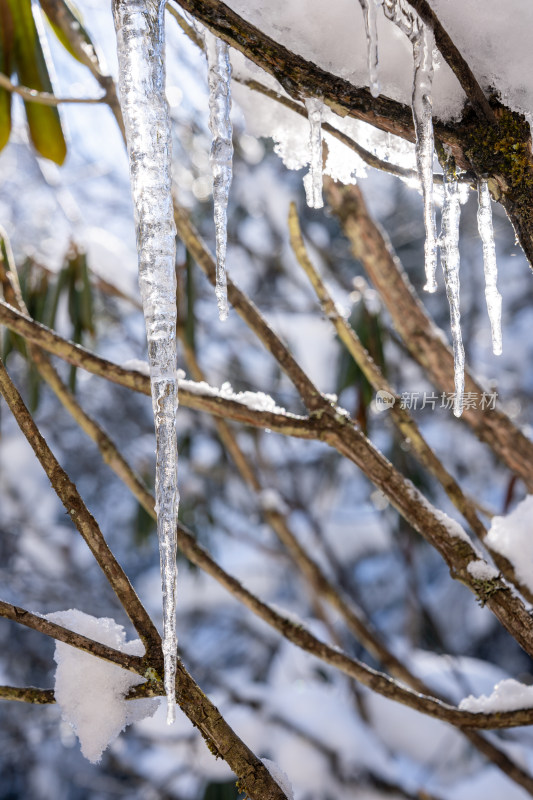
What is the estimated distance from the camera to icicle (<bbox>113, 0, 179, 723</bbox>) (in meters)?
0.45

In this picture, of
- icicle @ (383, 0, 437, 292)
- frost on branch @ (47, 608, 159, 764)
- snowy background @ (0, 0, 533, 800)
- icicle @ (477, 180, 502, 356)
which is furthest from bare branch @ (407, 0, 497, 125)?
snowy background @ (0, 0, 533, 800)

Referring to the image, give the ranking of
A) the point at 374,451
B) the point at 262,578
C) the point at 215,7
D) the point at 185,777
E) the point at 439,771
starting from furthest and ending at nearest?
the point at 262,578 < the point at 185,777 < the point at 439,771 < the point at 374,451 < the point at 215,7

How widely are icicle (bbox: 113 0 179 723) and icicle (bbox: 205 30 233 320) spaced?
77 millimetres

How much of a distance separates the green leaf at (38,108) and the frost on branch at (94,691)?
741 mm

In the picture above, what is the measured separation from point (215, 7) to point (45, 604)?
7.75 ft

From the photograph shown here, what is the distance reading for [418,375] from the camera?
2.58 meters

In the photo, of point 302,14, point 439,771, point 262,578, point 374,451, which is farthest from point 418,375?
point 302,14

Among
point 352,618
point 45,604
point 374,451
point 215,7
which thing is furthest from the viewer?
point 45,604

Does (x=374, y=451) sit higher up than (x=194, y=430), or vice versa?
(x=194, y=430)

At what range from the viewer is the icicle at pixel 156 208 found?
45 centimetres

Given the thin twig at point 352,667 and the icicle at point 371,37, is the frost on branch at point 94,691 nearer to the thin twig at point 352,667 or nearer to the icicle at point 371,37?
the thin twig at point 352,667

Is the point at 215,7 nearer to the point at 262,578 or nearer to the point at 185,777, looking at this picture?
the point at 185,777

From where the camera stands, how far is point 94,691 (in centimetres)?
51

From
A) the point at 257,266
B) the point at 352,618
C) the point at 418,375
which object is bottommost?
the point at 352,618
